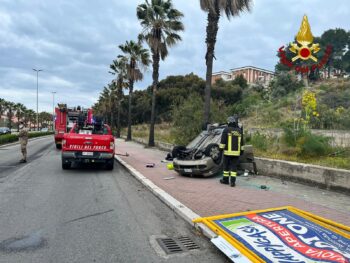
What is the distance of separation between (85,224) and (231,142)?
483 cm

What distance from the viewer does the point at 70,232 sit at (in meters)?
5.22

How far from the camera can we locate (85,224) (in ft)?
18.5

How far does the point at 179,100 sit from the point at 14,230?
48.2ft

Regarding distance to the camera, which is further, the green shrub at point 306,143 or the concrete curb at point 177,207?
the green shrub at point 306,143

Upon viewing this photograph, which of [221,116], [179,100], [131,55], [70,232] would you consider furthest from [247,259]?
[131,55]

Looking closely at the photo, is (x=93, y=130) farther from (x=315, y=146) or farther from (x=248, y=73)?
(x=248, y=73)

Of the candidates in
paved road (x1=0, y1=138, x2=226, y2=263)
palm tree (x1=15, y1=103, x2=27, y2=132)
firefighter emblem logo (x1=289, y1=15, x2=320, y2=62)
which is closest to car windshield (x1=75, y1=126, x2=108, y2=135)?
paved road (x1=0, y1=138, x2=226, y2=263)

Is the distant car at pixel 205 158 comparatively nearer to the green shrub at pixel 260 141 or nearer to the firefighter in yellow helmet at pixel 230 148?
the firefighter in yellow helmet at pixel 230 148

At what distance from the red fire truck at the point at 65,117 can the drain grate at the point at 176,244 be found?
773 inches

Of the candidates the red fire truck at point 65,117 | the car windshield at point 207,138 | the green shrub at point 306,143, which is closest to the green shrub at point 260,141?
the green shrub at point 306,143

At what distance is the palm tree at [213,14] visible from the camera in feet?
50.4

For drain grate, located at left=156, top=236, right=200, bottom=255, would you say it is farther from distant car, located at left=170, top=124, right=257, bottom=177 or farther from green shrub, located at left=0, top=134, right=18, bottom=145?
green shrub, located at left=0, top=134, right=18, bottom=145

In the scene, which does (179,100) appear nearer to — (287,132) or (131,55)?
(287,132)

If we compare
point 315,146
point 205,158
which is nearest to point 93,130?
point 205,158
